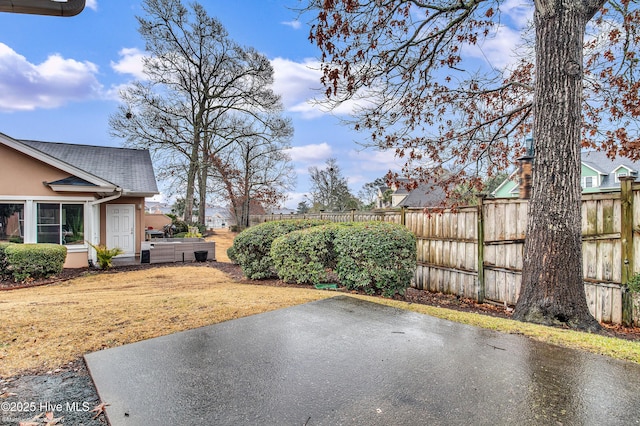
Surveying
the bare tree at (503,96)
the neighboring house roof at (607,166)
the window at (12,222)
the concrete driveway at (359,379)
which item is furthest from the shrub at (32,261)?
the neighboring house roof at (607,166)

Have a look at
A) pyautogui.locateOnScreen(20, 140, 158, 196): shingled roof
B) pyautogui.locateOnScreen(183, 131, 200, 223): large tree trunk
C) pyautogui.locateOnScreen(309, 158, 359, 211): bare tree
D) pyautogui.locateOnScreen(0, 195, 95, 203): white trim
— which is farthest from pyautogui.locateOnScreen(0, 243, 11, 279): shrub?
pyautogui.locateOnScreen(309, 158, 359, 211): bare tree

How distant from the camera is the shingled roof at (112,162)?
13312 mm

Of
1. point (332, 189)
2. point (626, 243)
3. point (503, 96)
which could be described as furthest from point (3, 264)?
point (332, 189)

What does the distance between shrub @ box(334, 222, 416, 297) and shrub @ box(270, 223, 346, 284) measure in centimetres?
36

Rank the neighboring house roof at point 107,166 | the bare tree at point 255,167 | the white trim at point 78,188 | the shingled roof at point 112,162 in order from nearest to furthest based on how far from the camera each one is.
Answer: the white trim at point 78,188 → the neighboring house roof at point 107,166 → the shingled roof at point 112,162 → the bare tree at point 255,167

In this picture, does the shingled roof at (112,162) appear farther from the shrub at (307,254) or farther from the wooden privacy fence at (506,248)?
the wooden privacy fence at (506,248)

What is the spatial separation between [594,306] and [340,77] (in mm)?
5596

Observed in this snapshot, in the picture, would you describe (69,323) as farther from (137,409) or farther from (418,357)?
(418,357)

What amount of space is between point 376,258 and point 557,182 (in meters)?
2.84

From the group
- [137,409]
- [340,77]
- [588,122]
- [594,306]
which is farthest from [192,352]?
[588,122]

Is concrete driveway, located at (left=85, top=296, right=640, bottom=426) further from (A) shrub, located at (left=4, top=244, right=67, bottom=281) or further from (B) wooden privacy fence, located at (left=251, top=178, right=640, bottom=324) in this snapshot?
(A) shrub, located at (left=4, top=244, right=67, bottom=281)

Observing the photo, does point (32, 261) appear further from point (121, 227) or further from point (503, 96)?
point (503, 96)

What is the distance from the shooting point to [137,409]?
6.27 ft

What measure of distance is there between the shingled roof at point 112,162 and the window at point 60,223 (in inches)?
78.9
